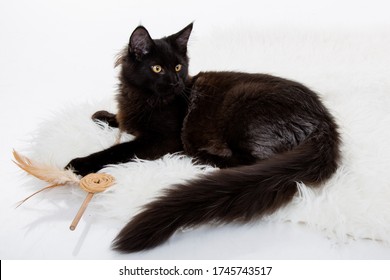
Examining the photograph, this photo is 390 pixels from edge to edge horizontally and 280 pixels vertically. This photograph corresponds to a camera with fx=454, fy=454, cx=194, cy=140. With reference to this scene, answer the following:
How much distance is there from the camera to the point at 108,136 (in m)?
2.21

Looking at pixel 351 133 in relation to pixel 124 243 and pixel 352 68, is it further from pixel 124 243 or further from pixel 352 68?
pixel 124 243

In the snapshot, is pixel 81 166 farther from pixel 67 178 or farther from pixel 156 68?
pixel 156 68

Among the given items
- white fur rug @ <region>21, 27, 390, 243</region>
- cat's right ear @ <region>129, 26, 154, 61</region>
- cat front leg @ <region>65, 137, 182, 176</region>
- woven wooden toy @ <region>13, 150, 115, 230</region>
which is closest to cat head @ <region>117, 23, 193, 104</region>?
cat's right ear @ <region>129, 26, 154, 61</region>

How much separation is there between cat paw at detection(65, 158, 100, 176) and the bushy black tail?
1.67ft

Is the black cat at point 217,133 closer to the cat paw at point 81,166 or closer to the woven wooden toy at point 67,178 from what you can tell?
the cat paw at point 81,166

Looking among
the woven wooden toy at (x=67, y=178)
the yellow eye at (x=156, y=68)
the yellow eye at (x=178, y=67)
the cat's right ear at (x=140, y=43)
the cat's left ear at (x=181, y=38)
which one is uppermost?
the cat's right ear at (x=140, y=43)

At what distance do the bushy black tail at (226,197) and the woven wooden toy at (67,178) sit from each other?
0.31 m

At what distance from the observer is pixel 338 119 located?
2.24 metres

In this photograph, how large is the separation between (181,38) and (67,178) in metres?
0.84

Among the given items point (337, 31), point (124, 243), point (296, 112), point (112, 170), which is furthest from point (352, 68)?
point (124, 243)

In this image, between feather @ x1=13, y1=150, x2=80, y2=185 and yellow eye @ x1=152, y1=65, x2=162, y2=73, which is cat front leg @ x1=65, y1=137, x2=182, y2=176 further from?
yellow eye @ x1=152, y1=65, x2=162, y2=73

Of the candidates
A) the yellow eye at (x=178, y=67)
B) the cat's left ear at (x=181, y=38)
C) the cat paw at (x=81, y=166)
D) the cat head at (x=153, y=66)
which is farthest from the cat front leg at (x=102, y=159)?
the cat's left ear at (x=181, y=38)

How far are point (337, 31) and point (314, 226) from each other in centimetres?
198

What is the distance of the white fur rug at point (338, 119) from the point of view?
5.21ft
